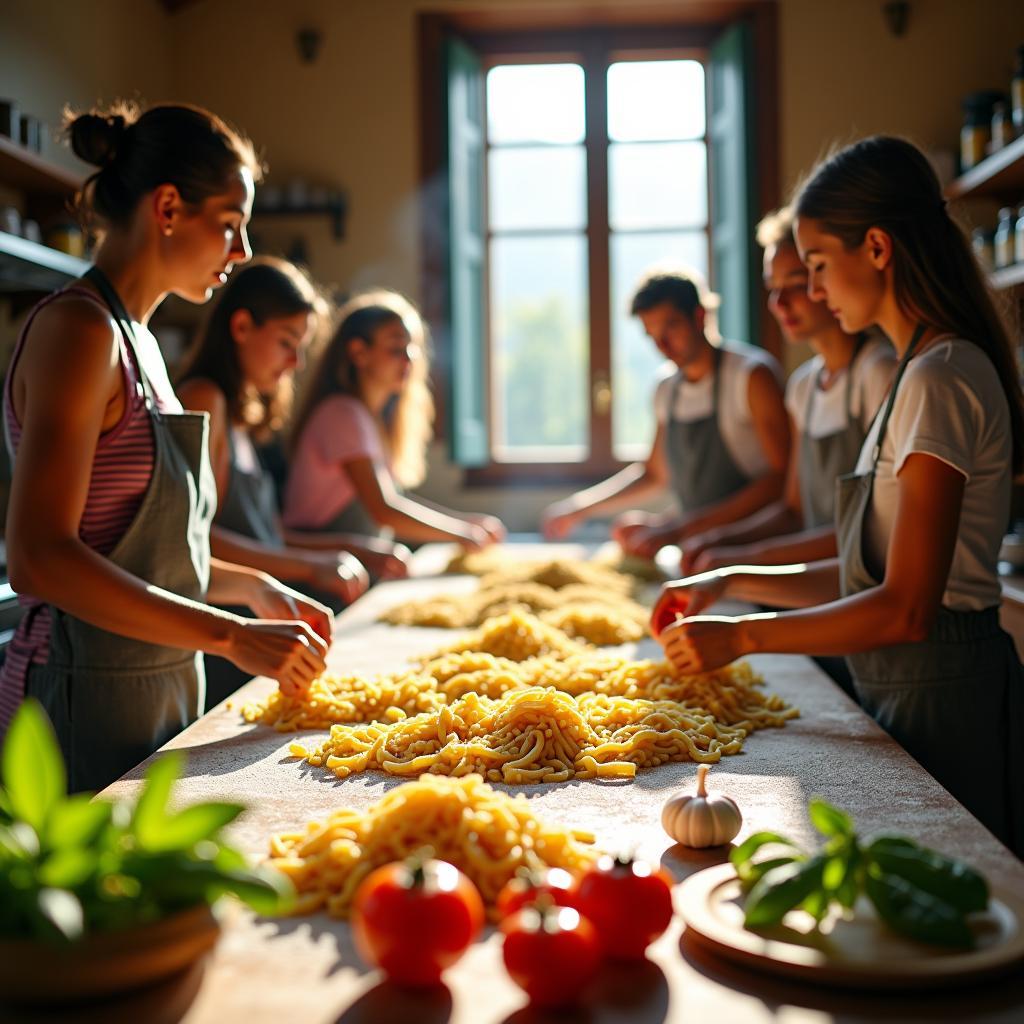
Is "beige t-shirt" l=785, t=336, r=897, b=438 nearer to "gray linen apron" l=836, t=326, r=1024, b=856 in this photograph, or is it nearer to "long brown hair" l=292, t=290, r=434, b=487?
"gray linen apron" l=836, t=326, r=1024, b=856

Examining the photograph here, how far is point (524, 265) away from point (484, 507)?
1.30m

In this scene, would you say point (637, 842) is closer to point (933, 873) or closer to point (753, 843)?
point (753, 843)

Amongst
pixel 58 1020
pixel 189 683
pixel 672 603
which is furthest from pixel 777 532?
pixel 58 1020

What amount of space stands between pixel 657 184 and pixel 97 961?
5666 mm

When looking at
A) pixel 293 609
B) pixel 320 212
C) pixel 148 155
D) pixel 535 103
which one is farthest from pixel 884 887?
pixel 535 103

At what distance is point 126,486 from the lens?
1.76 m

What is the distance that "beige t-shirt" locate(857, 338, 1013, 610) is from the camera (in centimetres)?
162

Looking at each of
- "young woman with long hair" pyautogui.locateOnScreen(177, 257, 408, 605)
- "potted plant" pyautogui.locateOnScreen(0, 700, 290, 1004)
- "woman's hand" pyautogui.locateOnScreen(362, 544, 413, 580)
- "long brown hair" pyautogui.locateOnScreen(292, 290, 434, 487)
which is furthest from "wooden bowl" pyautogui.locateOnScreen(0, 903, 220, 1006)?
"long brown hair" pyautogui.locateOnScreen(292, 290, 434, 487)

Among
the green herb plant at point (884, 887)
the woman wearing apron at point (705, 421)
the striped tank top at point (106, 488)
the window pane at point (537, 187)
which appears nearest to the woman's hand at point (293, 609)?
the striped tank top at point (106, 488)

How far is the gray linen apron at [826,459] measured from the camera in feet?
8.43

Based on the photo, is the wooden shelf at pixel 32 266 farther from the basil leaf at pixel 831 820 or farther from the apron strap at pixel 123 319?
the basil leaf at pixel 831 820

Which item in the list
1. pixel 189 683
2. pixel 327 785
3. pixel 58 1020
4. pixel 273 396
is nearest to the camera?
pixel 58 1020

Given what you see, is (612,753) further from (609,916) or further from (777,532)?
(777,532)

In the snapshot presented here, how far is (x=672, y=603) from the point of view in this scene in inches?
77.4
